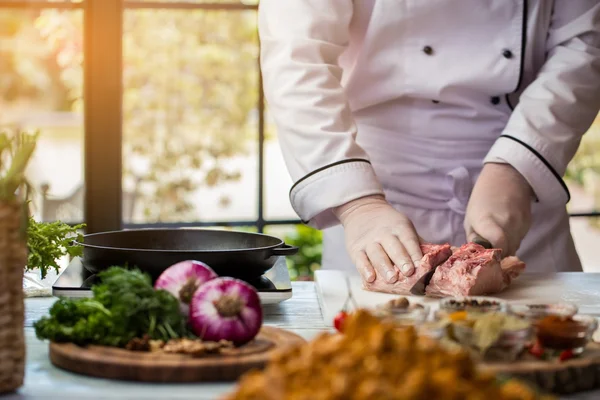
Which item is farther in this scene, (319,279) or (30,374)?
(319,279)

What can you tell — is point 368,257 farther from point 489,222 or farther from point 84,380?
point 84,380

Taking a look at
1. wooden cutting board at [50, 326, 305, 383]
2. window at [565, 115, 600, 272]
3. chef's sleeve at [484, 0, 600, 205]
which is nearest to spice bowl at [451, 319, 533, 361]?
wooden cutting board at [50, 326, 305, 383]

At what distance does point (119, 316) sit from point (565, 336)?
58cm

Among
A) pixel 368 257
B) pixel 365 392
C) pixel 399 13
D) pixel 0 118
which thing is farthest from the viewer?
pixel 0 118

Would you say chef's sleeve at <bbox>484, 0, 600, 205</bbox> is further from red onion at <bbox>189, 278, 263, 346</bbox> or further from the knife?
red onion at <bbox>189, 278, 263, 346</bbox>

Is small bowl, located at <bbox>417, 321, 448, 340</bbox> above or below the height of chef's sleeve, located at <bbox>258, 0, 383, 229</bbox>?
below

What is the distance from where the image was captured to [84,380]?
1.07 m

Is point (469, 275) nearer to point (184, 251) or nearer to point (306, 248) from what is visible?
point (184, 251)

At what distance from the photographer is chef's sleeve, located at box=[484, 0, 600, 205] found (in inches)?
78.9

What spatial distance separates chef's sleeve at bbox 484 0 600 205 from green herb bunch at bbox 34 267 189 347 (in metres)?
1.10

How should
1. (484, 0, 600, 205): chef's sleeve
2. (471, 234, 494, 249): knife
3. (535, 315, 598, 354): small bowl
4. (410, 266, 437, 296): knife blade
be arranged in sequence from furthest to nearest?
(484, 0, 600, 205): chef's sleeve < (471, 234, 494, 249): knife < (410, 266, 437, 296): knife blade < (535, 315, 598, 354): small bowl

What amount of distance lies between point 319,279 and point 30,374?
74 cm

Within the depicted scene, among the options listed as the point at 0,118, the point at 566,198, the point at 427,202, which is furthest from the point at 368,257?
the point at 0,118

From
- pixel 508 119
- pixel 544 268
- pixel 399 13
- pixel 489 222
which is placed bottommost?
pixel 544 268
